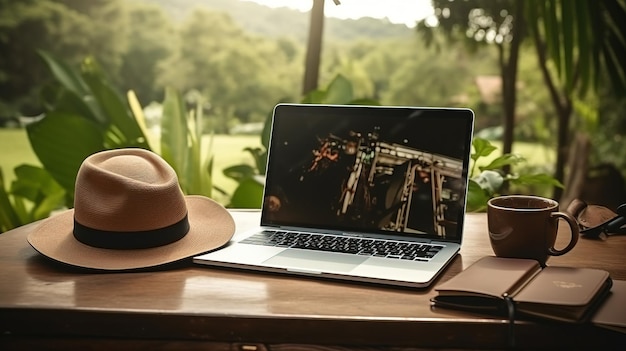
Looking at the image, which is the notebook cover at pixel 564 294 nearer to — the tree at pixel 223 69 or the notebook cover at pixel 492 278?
the notebook cover at pixel 492 278

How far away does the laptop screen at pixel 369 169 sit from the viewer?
111 cm

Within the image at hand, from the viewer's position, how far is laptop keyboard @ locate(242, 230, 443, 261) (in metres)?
1.02

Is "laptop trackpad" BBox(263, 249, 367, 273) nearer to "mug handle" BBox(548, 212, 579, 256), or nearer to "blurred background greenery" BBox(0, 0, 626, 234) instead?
"mug handle" BBox(548, 212, 579, 256)

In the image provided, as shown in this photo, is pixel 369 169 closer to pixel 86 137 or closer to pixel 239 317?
pixel 239 317

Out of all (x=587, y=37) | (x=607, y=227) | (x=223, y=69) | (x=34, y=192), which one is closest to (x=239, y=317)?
(x=607, y=227)

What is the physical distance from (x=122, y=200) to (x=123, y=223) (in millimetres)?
34

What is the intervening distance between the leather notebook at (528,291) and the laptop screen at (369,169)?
216 millimetres

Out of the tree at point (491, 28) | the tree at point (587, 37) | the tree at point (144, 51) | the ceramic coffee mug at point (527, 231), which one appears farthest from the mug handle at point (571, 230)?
the tree at point (491, 28)

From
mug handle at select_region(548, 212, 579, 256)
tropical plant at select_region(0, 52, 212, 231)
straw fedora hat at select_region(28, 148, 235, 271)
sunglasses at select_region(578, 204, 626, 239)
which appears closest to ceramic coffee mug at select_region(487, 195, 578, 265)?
mug handle at select_region(548, 212, 579, 256)

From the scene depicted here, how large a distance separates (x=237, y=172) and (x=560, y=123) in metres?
2.59

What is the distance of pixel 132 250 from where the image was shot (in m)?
1.04

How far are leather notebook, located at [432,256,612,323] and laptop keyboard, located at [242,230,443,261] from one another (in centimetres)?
13

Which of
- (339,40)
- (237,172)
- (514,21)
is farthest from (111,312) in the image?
(514,21)

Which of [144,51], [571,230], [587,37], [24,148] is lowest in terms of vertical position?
[24,148]
